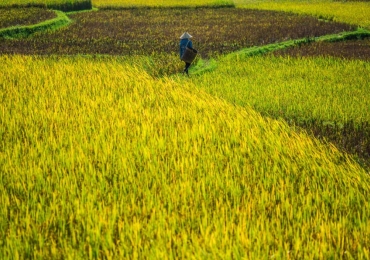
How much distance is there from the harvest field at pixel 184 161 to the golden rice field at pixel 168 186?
14 millimetres

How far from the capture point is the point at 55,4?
73.4 ft

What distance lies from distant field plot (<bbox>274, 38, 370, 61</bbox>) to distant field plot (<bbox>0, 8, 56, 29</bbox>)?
8.44 m

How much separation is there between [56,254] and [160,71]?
697 cm

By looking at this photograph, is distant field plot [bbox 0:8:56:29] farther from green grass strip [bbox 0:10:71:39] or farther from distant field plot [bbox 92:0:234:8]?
distant field plot [bbox 92:0:234:8]

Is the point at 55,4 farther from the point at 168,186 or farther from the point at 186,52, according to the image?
the point at 168,186

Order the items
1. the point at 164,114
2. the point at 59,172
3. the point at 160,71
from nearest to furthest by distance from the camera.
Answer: the point at 59,172 → the point at 164,114 → the point at 160,71

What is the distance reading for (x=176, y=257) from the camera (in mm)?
2641

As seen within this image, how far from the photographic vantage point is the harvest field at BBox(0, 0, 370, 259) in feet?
9.50

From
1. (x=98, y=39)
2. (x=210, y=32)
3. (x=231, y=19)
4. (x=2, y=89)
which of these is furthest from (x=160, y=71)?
(x=231, y=19)

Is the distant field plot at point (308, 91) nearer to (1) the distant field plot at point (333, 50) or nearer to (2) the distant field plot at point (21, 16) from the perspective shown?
(1) the distant field plot at point (333, 50)

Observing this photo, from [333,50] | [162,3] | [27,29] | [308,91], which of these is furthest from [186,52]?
[162,3]

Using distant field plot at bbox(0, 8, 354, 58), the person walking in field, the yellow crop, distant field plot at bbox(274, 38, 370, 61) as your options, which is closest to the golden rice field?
the person walking in field

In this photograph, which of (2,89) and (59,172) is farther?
(2,89)

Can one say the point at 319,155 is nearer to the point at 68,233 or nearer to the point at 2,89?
the point at 68,233
